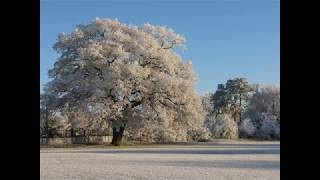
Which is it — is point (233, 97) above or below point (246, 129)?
above

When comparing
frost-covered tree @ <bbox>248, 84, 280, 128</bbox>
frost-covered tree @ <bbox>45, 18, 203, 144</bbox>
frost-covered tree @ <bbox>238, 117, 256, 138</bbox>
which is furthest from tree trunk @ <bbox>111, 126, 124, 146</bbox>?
frost-covered tree @ <bbox>248, 84, 280, 128</bbox>

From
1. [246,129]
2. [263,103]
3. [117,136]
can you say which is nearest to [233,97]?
[263,103]

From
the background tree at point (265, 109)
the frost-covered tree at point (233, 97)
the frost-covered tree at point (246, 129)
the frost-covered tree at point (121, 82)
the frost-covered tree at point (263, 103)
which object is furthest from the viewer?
the frost-covered tree at point (233, 97)

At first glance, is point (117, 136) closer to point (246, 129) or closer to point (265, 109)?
point (246, 129)

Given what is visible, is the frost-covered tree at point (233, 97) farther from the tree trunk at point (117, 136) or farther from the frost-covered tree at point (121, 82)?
the tree trunk at point (117, 136)

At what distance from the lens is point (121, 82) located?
80.9 ft

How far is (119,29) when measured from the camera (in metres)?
27.1

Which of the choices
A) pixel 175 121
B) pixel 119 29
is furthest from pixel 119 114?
pixel 119 29

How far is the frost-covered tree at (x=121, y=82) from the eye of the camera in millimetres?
24891

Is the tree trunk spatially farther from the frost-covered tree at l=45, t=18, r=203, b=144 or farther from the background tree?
the background tree

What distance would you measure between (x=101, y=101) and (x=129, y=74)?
2.10 meters

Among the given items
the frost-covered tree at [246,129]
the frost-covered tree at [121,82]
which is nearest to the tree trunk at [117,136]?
the frost-covered tree at [121,82]
